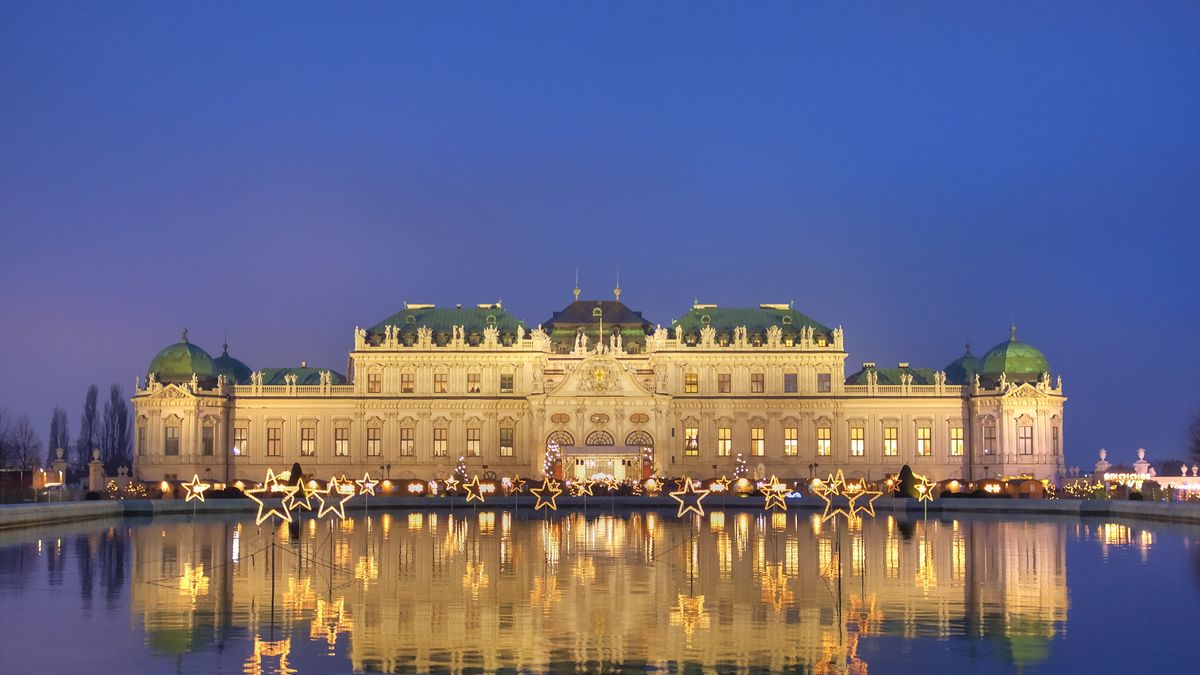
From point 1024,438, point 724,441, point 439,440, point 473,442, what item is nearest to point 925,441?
point 1024,438

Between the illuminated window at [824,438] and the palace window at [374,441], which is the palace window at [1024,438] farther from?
the palace window at [374,441]

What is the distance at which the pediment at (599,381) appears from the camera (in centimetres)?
10825

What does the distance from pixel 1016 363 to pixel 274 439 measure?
56685 millimetres

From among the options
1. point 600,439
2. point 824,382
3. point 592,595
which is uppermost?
point 824,382

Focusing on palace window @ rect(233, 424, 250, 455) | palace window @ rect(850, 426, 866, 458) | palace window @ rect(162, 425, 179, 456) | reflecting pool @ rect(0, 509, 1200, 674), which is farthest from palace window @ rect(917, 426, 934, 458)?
reflecting pool @ rect(0, 509, 1200, 674)

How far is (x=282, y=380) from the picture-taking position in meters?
119

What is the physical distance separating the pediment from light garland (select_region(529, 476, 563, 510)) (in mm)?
9012

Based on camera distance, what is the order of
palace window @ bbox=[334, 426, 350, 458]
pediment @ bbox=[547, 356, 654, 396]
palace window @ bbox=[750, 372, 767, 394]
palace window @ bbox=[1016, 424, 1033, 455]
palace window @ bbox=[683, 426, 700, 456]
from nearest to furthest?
pediment @ bbox=[547, 356, 654, 396]
palace window @ bbox=[1016, 424, 1033, 455]
palace window @ bbox=[683, 426, 700, 456]
palace window @ bbox=[750, 372, 767, 394]
palace window @ bbox=[334, 426, 350, 458]

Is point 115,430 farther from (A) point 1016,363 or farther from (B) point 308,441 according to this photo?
(A) point 1016,363

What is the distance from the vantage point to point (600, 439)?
109 meters

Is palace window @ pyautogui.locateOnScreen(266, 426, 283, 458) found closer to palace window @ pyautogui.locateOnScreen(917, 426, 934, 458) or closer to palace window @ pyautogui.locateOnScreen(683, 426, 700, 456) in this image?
palace window @ pyautogui.locateOnScreen(683, 426, 700, 456)

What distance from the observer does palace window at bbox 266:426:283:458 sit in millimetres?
112375

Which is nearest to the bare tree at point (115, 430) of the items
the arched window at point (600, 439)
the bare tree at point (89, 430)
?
the bare tree at point (89, 430)

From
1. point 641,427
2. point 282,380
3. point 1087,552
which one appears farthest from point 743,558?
point 282,380
